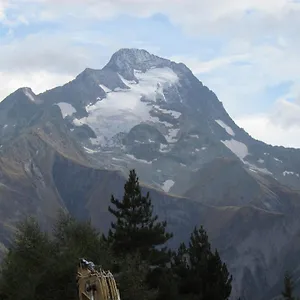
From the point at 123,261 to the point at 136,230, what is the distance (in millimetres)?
3920

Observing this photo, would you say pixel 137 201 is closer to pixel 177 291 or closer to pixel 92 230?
pixel 92 230

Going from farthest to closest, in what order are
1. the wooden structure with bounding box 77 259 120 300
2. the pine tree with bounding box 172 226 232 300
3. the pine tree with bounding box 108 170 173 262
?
the pine tree with bounding box 108 170 173 262 → the pine tree with bounding box 172 226 232 300 → the wooden structure with bounding box 77 259 120 300

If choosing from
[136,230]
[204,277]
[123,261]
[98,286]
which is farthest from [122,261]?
[98,286]

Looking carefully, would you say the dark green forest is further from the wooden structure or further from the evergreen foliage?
the wooden structure

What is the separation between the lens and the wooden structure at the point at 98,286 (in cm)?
987

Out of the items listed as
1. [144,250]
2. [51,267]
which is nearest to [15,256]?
[51,267]

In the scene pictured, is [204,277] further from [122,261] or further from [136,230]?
[122,261]

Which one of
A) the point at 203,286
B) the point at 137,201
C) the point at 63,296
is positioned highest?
the point at 137,201

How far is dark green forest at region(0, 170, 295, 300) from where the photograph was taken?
3656 centimetres

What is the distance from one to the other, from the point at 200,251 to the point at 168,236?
7.42 feet

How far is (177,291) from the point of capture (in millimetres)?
37781

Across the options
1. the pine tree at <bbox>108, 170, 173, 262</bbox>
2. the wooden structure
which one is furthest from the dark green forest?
the wooden structure

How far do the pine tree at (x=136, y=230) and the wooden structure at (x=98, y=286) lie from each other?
1193 inches

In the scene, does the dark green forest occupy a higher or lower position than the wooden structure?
lower
